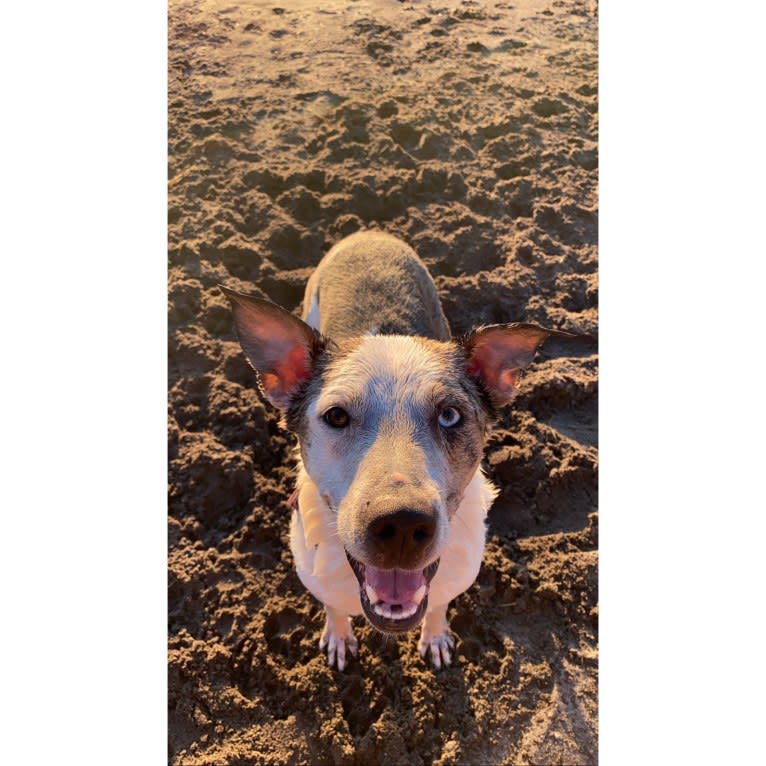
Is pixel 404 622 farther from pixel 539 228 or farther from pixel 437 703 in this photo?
pixel 539 228

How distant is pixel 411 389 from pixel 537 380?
1.88 m

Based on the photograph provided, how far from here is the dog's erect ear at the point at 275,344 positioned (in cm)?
225

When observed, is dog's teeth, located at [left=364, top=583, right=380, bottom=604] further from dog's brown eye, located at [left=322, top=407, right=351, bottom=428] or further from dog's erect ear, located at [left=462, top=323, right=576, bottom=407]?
dog's erect ear, located at [left=462, top=323, right=576, bottom=407]

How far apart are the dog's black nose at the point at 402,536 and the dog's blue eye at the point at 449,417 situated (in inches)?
16.9

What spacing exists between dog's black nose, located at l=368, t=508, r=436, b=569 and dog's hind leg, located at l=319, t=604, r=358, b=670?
1.17 metres

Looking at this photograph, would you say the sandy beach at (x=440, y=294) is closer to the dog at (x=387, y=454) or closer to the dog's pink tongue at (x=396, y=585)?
the dog at (x=387, y=454)

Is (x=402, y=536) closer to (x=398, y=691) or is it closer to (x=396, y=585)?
(x=396, y=585)

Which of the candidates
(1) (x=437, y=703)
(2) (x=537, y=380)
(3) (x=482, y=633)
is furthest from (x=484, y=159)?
(1) (x=437, y=703)

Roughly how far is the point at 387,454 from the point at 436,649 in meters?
1.43

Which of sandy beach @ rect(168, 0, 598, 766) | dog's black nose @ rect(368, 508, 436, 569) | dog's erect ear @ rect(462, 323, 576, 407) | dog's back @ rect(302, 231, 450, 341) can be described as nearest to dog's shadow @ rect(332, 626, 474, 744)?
sandy beach @ rect(168, 0, 598, 766)

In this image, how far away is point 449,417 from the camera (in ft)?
7.10

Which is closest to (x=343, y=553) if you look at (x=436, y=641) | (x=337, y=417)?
(x=337, y=417)
